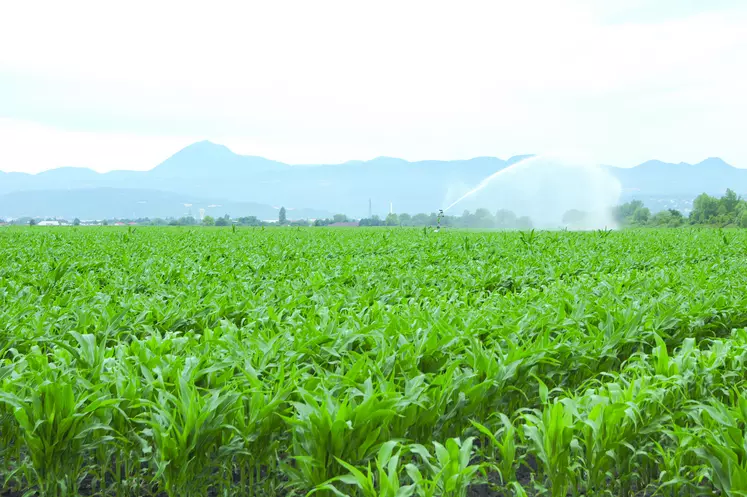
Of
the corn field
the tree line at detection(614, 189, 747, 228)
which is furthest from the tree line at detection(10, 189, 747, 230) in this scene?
the corn field

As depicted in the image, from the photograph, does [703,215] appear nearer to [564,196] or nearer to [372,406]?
[564,196]

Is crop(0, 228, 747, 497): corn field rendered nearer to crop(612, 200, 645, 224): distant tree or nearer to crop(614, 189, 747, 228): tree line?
crop(614, 189, 747, 228): tree line

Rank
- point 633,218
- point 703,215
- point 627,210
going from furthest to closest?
point 627,210 → point 633,218 → point 703,215

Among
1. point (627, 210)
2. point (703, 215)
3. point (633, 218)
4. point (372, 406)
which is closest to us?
point (372, 406)

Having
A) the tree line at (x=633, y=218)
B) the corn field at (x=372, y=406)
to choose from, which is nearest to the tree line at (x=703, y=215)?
the tree line at (x=633, y=218)

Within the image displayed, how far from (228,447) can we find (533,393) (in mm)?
2301

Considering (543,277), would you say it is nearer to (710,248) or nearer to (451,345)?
(451,345)

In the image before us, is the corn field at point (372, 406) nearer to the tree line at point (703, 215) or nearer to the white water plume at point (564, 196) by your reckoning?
the white water plume at point (564, 196)

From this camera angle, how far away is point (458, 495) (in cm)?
270

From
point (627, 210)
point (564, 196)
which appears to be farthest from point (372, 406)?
point (627, 210)

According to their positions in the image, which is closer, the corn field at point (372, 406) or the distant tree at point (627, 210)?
the corn field at point (372, 406)

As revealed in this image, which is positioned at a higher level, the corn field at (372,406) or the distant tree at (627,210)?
the distant tree at (627,210)

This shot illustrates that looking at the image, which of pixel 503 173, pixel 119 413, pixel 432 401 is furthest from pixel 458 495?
pixel 503 173

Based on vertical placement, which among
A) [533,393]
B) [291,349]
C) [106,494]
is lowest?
[106,494]
